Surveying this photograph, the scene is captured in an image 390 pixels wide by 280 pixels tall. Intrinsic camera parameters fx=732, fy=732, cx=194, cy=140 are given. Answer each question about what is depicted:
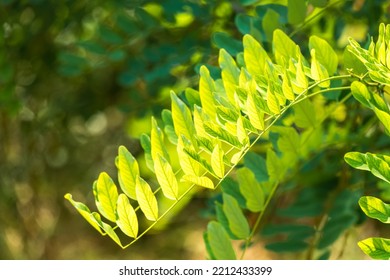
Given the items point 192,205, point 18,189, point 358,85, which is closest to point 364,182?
point 358,85

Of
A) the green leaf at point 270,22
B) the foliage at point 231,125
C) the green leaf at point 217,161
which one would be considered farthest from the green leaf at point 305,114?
the green leaf at point 217,161

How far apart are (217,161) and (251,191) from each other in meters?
0.22

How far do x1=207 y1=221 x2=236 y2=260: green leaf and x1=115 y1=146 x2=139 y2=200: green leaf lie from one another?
0.40 feet

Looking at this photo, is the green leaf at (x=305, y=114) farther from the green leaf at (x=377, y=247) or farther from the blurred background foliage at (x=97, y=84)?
the green leaf at (x=377, y=247)

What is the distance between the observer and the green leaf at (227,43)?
0.83 m

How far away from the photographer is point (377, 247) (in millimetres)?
569

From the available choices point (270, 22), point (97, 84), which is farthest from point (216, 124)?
point (97, 84)

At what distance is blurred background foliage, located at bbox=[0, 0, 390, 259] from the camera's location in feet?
3.33

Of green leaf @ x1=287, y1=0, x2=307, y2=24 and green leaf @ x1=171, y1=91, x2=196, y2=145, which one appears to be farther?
green leaf @ x1=287, y1=0, x2=307, y2=24

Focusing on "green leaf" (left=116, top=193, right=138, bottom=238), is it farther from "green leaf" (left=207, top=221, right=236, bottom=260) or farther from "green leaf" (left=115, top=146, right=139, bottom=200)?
"green leaf" (left=207, top=221, right=236, bottom=260)

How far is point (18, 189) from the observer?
1.93 meters

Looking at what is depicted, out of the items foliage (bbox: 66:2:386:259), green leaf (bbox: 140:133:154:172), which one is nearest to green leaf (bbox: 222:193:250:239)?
foliage (bbox: 66:2:386:259)

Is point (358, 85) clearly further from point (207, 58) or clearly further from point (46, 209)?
point (46, 209)

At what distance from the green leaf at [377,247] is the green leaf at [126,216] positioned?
6.9 inches
